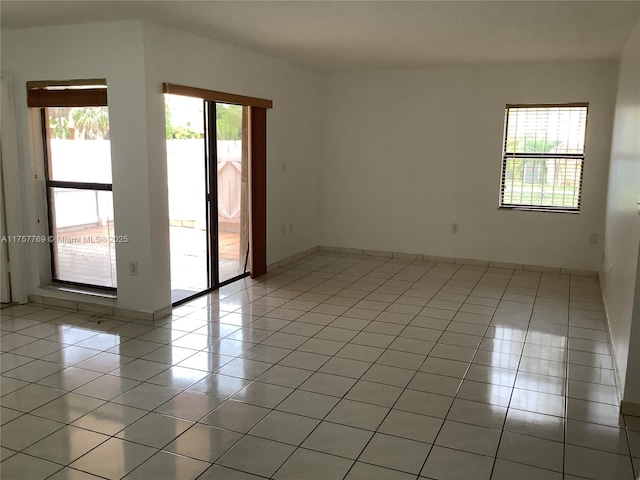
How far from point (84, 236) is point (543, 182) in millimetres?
4840

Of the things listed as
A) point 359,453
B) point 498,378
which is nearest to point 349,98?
point 498,378

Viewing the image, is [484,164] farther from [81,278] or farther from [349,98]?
[81,278]

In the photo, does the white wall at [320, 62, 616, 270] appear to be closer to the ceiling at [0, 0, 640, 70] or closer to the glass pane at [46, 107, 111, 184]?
the ceiling at [0, 0, 640, 70]

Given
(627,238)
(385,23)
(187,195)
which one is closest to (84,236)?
(187,195)

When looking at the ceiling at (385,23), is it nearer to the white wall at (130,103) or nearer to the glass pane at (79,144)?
the white wall at (130,103)

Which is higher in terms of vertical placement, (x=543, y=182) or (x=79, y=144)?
(x=79, y=144)

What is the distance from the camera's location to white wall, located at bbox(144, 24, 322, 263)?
13.8 ft

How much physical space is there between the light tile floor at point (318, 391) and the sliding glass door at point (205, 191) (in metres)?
0.50

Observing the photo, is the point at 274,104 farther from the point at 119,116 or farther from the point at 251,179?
the point at 119,116

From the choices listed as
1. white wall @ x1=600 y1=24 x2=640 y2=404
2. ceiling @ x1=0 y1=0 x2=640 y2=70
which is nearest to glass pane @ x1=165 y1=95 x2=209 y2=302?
ceiling @ x1=0 y1=0 x2=640 y2=70

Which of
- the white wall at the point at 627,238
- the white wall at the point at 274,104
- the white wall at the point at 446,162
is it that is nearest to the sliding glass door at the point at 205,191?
the white wall at the point at 274,104

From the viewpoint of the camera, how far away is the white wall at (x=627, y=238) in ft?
9.65

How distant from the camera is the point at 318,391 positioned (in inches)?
125

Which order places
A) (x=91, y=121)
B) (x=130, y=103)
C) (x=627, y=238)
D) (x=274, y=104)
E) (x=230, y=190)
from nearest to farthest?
(x=627, y=238), (x=130, y=103), (x=91, y=121), (x=230, y=190), (x=274, y=104)
